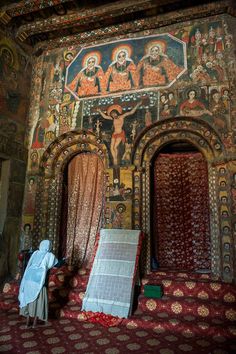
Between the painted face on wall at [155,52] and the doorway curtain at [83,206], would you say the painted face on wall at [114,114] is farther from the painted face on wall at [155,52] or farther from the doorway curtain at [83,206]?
the painted face on wall at [155,52]

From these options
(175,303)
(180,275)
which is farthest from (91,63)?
(175,303)

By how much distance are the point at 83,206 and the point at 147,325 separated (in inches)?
142

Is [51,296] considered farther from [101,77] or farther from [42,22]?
[42,22]

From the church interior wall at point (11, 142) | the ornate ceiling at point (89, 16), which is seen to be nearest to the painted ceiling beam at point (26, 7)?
the ornate ceiling at point (89, 16)

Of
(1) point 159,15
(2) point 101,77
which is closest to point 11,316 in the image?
(2) point 101,77

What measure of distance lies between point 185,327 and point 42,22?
8137mm

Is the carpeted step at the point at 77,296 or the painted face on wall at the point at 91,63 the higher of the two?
the painted face on wall at the point at 91,63

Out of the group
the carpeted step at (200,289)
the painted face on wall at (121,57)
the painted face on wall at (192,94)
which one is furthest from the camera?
the painted face on wall at (121,57)

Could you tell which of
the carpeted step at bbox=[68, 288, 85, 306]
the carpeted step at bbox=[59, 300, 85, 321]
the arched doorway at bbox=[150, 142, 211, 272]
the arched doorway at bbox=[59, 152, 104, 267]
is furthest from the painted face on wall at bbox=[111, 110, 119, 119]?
the carpeted step at bbox=[59, 300, 85, 321]

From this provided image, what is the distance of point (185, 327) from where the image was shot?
181 inches

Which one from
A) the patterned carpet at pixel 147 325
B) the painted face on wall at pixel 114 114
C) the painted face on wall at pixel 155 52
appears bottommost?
the patterned carpet at pixel 147 325

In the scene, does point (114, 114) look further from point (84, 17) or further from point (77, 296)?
point (77, 296)

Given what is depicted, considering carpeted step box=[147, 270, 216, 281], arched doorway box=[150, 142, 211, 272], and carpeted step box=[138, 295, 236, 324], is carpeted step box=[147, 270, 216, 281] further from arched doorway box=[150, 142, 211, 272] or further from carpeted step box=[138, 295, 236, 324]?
carpeted step box=[138, 295, 236, 324]

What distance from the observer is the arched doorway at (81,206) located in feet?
24.0
